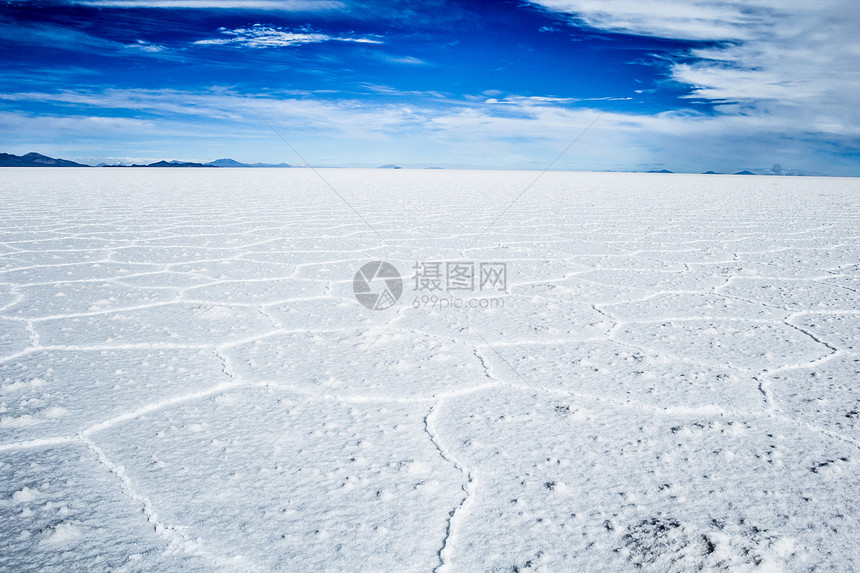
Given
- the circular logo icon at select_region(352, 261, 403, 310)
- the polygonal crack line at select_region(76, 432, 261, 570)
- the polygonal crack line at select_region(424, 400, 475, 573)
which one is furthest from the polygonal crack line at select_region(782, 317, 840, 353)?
the polygonal crack line at select_region(76, 432, 261, 570)

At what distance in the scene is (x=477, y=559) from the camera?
77 centimetres

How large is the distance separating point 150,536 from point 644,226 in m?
4.79

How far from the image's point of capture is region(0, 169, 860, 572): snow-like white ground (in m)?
0.80

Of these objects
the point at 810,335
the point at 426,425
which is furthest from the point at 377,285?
the point at 810,335

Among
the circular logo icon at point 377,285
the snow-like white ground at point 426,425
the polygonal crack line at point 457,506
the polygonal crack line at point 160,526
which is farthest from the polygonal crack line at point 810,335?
the polygonal crack line at point 160,526

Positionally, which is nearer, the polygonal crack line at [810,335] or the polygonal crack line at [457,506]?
the polygonal crack line at [457,506]

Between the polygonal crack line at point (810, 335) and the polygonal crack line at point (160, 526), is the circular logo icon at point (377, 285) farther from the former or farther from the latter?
the polygonal crack line at point (810, 335)

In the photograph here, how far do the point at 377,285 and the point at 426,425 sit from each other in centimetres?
140

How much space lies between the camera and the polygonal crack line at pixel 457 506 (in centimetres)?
77

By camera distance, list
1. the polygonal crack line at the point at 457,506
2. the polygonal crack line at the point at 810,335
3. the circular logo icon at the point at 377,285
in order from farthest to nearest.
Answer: the circular logo icon at the point at 377,285
the polygonal crack line at the point at 810,335
the polygonal crack line at the point at 457,506

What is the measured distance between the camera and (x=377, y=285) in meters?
2.52

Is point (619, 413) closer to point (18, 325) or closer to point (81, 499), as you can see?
point (81, 499)

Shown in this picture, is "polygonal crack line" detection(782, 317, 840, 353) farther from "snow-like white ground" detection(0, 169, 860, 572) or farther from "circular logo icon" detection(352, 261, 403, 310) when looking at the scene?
"circular logo icon" detection(352, 261, 403, 310)

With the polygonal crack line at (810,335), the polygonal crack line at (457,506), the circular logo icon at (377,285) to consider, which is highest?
the circular logo icon at (377,285)
